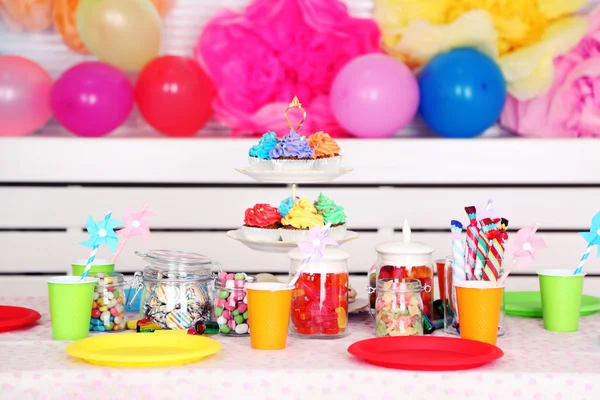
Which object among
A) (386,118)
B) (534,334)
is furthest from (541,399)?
(386,118)

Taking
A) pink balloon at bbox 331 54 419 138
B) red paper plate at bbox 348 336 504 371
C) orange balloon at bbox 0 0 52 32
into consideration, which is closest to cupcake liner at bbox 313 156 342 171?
red paper plate at bbox 348 336 504 371

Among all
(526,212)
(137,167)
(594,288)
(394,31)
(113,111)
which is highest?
(394,31)

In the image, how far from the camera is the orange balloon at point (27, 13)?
310 cm

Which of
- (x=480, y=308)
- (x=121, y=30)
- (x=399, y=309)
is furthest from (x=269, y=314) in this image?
(x=121, y=30)

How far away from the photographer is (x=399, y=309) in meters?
1.37

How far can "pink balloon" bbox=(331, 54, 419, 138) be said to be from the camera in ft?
9.23

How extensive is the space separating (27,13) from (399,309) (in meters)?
2.30

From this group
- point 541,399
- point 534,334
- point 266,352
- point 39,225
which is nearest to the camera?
point 541,399

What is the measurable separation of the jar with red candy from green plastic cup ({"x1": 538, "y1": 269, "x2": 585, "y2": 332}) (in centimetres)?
22

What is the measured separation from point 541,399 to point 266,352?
1.34 ft

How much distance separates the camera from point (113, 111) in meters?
2.92

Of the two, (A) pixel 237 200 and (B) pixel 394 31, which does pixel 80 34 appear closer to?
(A) pixel 237 200

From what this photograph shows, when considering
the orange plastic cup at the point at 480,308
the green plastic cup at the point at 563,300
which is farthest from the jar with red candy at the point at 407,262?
the green plastic cup at the point at 563,300

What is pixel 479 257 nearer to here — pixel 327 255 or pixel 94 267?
pixel 327 255
